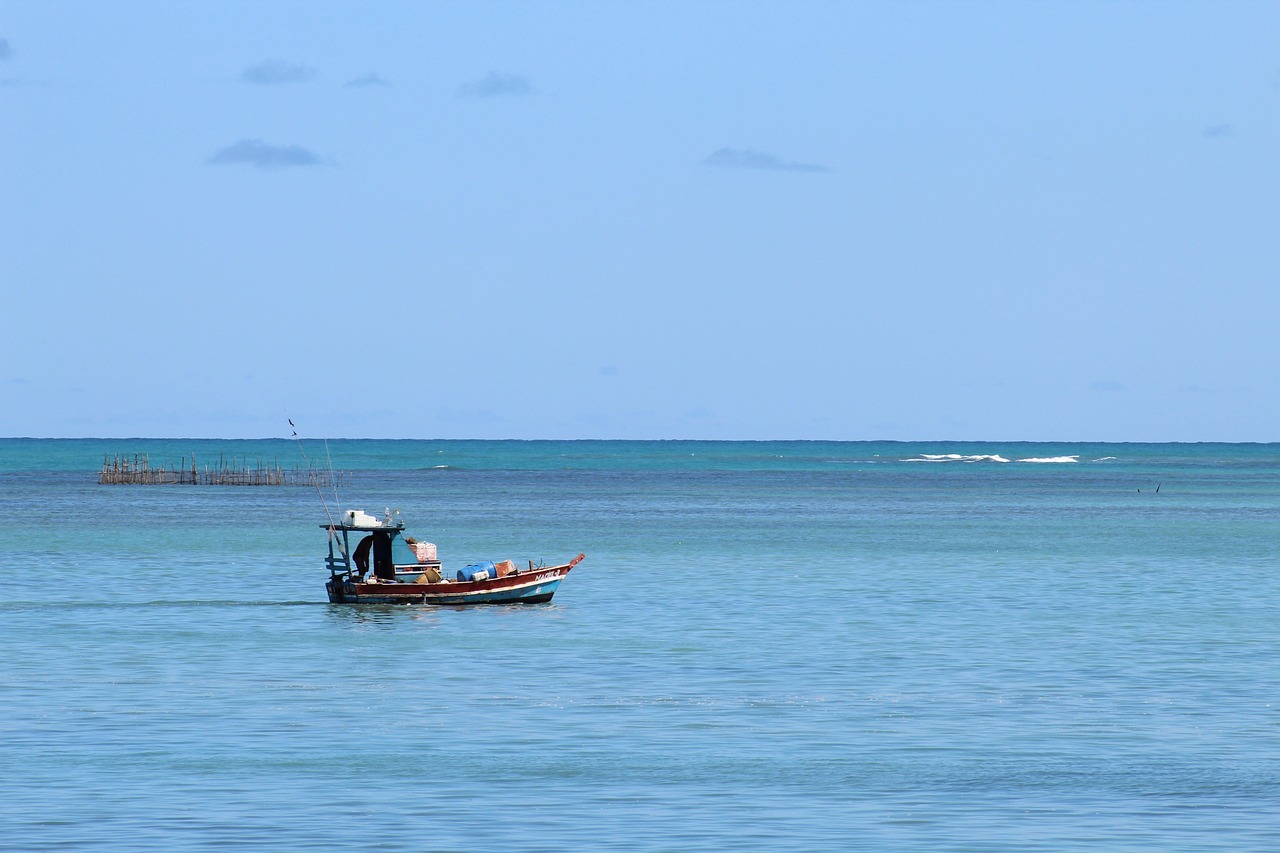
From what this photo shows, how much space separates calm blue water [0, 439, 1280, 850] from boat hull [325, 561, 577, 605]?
992 millimetres

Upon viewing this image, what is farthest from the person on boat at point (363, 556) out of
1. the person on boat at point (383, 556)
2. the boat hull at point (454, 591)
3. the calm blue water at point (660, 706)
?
the calm blue water at point (660, 706)

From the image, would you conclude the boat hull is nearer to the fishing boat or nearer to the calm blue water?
the fishing boat

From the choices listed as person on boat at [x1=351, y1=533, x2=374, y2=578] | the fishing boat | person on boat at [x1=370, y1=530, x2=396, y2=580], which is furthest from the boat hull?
person on boat at [x1=351, y1=533, x2=374, y2=578]

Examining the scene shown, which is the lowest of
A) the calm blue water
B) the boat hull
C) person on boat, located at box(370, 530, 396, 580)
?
the calm blue water

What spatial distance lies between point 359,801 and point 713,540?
53456 mm

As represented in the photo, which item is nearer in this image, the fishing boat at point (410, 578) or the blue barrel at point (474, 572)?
the fishing boat at point (410, 578)

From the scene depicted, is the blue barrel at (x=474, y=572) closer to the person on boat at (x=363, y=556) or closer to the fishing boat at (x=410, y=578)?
the fishing boat at (x=410, y=578)

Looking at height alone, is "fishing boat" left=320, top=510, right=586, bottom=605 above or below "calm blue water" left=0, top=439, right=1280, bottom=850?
above

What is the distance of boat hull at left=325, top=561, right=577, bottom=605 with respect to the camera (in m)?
46.8

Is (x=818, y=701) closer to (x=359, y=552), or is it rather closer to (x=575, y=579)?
(x=359, y=552)

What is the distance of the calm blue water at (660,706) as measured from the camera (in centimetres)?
2130

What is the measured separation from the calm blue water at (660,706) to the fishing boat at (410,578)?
1043mm

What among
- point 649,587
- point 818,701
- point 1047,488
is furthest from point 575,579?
point 1047,488

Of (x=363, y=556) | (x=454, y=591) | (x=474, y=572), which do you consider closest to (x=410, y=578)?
(x=454, y=591)
